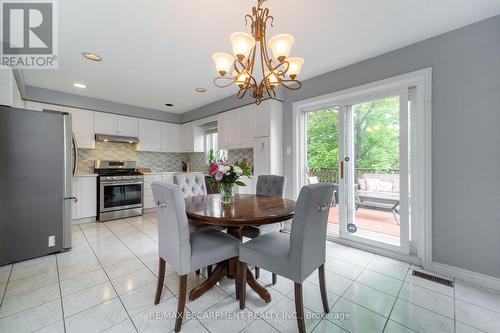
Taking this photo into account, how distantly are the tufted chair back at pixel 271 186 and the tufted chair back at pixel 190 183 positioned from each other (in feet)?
2.72

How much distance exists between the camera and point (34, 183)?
2.40m

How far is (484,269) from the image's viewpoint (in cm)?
192

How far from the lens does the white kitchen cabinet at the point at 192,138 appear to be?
16.7 ft

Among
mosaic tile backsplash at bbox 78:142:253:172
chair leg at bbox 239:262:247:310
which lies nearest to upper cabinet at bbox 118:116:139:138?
mosaic tile backsplash at bbox 78:142:253:172

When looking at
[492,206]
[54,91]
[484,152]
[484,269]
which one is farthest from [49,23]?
[484,269]

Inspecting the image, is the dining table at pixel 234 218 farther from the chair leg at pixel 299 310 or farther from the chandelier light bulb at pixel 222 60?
the chandelier light bulb at pixel 222 60

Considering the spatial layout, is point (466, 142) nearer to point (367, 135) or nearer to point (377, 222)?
point (367, 135)

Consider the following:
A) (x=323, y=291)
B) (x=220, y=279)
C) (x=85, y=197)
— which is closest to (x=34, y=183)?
(x=85, y=197)

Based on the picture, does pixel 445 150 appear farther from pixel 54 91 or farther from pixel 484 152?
pixel 54 91

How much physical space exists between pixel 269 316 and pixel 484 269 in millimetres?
2055

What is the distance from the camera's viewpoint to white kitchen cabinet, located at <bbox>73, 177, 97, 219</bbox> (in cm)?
381

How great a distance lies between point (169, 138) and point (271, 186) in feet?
12.0

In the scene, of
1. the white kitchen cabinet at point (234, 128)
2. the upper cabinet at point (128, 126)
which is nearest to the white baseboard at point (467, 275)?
the white kitchen cabinet at point (234, 128)

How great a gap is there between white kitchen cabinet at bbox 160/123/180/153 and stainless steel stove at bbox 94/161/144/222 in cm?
100
